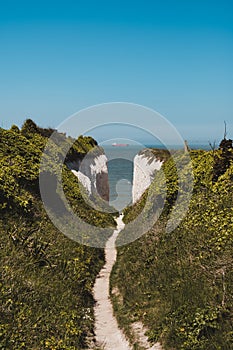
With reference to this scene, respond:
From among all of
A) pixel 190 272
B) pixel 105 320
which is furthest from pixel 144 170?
pixel 190 272

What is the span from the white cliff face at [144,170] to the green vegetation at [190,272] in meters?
11.3

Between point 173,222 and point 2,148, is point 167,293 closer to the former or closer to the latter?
point 173,222

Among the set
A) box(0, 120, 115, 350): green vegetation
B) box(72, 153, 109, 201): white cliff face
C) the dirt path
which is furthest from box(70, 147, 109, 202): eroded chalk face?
the dirt path

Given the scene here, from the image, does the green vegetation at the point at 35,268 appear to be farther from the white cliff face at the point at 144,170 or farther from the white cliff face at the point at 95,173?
the white cliff face at the point at 144,170

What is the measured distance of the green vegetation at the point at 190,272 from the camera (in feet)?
26.7

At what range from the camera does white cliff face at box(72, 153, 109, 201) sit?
27.1 meters

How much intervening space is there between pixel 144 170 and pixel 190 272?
19738 mm

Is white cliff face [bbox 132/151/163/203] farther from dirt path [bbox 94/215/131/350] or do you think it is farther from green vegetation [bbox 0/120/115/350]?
dirt path [bbox 94/215/131/350]

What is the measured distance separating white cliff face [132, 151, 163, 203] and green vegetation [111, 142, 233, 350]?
11.3 meters

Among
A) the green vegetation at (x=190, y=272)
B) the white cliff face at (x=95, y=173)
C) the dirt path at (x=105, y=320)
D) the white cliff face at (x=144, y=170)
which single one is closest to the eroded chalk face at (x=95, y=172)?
the white cliff face at (x=95, y=173)

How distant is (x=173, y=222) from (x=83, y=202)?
811 centimetres

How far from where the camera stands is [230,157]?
1365 centimetres

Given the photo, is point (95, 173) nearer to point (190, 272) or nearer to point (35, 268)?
point (35, 268)

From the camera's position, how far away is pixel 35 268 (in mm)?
10258
